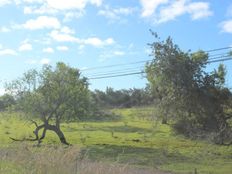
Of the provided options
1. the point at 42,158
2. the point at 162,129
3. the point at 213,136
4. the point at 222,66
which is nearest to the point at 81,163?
the point at 42,158

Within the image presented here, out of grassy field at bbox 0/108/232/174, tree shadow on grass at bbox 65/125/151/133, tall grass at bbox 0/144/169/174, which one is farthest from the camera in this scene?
tree shadow on grass at bbox 65/125/151/133

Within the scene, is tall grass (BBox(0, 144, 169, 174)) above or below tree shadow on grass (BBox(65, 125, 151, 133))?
below

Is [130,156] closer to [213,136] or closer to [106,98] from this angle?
[213,136]

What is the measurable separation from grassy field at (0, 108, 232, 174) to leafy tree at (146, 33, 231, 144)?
7.35ft

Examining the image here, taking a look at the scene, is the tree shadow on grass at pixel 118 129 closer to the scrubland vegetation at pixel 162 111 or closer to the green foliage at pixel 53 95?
the scrubland vegetation at pixel 162 111

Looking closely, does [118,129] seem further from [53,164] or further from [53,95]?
[53,164]

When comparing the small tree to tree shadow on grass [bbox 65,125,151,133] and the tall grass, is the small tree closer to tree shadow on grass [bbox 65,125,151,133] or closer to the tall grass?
tree shadow on grass [bbox 65,125,151,133]

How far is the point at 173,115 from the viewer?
36.7 meters

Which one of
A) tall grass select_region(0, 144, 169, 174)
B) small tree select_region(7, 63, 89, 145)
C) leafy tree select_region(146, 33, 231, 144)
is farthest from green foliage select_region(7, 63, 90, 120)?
tall grass select_region(0, 144, 169, 174)

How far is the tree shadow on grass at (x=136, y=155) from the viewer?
31.6 m

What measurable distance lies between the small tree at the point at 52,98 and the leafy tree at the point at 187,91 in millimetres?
8514

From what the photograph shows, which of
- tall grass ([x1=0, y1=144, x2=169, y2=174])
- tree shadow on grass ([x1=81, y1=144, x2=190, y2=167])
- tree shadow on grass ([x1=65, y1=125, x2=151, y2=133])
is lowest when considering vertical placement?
tree shadow on grass ([x1=81, y1=144, x2=190, y2=167])

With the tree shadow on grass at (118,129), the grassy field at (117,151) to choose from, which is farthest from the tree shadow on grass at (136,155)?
the tree shadow on grass at (118,129)

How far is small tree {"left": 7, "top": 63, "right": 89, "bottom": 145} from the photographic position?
141 ft
